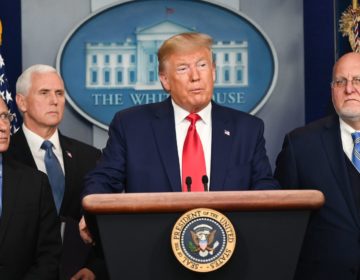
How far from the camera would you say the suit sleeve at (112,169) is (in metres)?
2.52

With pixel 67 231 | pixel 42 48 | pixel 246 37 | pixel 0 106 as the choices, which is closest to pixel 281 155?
pixel 67 231

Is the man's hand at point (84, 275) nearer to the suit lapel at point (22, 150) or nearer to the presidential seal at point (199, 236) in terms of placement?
the suit lapel at point (22, 150)

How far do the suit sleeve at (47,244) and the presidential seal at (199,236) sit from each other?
3.69ft

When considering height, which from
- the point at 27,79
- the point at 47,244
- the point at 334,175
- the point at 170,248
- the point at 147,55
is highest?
the point at 147,55

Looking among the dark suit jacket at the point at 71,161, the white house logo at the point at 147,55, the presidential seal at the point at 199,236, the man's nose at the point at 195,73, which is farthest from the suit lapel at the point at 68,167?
the presidential seal at the point at 199,236

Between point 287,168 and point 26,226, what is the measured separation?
1065 millimetres

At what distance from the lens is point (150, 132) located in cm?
271

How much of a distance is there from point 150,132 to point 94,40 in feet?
6.83

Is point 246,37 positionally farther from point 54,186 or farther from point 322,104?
point 54,186

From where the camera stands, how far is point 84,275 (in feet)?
10.3

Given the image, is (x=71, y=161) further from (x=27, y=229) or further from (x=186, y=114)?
(x=186, y=114)

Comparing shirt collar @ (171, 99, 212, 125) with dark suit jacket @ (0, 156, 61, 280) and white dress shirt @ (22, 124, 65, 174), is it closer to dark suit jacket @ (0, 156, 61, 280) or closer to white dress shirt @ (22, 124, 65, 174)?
dark suit jacket @ (0, 156, 61, 280)

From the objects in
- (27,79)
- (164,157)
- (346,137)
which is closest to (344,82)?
(346,137)

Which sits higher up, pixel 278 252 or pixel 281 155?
pixel 281 155
